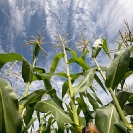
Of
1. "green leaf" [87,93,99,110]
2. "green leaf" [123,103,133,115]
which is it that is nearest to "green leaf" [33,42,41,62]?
"green leaf" [87,93,99,110]

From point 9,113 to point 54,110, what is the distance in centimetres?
55

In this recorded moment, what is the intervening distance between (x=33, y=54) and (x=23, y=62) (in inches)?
28.3

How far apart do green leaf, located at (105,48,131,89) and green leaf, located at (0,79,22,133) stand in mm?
1115

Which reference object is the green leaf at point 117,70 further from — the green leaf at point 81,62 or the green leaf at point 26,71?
the green leaf at point 26,71

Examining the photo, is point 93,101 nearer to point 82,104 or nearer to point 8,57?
point 82,104

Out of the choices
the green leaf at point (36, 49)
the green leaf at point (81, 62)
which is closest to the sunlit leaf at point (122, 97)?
the green leaf at point (81, 62)

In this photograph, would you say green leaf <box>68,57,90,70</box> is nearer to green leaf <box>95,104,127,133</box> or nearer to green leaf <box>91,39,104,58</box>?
green leaf <box>91,39,104,58</box>

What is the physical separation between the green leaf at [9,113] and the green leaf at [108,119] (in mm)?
758

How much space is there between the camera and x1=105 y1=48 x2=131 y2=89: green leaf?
7.33ft

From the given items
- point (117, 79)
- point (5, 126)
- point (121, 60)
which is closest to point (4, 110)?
point (5, 126)

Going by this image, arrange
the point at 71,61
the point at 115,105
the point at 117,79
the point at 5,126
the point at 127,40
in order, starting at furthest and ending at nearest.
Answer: the point at 71,61
the point at 127,40
the point at 117,79
the point at 115,105
the point at 5,126

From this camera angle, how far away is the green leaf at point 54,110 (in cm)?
188

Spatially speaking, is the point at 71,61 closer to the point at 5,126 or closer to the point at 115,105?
the point at 115,105

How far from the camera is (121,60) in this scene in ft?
7.53
